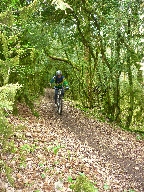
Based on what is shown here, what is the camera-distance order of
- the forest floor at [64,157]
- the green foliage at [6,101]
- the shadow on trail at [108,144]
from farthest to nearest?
the shadow on trail at [108,144] → the forest floor at [64,157] → the green foliage at [6,101]

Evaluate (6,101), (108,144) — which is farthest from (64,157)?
(6,101)

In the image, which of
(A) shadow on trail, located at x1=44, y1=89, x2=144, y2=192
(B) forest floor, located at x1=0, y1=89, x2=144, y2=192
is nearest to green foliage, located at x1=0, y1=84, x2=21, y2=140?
(B) forest floor, located at x1=0, y1=89, x2=144, y2=192

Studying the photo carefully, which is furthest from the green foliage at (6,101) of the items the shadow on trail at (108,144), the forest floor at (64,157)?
the shadow on trail at (108,144)

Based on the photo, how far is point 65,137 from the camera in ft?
37.3

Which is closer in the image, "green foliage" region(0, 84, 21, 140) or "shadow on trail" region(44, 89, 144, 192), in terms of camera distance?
"green foliage" region(0, 84, 21, 140)

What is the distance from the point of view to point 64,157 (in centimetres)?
903

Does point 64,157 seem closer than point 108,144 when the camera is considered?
Yes

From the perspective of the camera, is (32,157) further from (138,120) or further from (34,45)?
(138,120)

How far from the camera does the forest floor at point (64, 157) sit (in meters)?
7.44

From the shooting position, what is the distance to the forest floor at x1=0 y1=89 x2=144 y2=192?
7.44 meters

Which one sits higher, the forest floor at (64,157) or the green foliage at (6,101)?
the green foliage at (6,101)

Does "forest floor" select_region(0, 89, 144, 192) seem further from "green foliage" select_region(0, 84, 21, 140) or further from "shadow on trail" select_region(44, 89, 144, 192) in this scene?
"green foliage" select_region(0, 84, 21, 140)

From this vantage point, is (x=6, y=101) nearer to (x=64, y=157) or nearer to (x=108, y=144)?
(x=64, y=157)

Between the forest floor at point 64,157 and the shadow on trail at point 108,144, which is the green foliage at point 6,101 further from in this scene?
the shadow on trail at point 108,144
